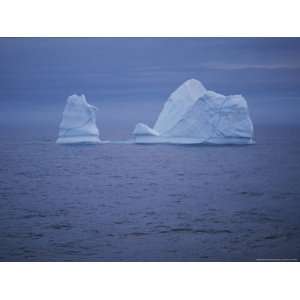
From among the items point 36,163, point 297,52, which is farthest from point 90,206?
point 297,52

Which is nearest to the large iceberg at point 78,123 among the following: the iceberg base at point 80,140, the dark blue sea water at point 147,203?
the iceberg base at point 80,140

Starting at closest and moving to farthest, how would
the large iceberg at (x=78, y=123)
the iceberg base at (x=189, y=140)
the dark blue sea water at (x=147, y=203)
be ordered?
the dark blue sea water at (x=147, y=203) < the large iceberg at (x=78, y=123) < the iceberg base at (x=189, y=140)

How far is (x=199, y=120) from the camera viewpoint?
18.3 feet

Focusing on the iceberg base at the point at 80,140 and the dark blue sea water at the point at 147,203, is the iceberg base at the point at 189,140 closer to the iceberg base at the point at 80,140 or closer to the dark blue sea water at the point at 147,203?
the dark blue sea water at the point at 147,203

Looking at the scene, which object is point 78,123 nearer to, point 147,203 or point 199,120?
Result: point 147,203

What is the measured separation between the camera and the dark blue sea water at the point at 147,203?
4750 millimetres

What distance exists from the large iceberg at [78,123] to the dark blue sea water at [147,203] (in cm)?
15

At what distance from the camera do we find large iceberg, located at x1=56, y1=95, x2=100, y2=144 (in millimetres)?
5025

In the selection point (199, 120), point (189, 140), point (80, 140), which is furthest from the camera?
point (199, 120)

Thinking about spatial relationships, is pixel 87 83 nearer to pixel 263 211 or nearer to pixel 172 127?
pixel 172 127

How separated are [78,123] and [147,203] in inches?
43.9

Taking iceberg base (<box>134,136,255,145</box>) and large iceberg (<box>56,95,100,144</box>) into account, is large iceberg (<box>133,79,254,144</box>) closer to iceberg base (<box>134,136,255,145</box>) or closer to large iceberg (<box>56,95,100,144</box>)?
iceberg base (<box>134,136,255,145</box>)

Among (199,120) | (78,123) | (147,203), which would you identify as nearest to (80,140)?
(78,123)

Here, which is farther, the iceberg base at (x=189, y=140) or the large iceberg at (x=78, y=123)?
the iceberg base at (x=189, y=140)
